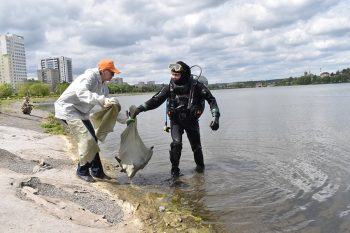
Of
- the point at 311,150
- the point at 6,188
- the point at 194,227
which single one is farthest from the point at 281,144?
the point at 6,188

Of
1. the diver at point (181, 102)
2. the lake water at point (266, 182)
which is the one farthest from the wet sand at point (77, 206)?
the diver at point (181, 102)

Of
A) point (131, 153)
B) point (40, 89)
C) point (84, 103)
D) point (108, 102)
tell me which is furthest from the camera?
point (40, 89)

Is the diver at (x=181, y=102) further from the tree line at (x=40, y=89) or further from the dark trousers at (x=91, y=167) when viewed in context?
the tree line at (x=40, y=89)

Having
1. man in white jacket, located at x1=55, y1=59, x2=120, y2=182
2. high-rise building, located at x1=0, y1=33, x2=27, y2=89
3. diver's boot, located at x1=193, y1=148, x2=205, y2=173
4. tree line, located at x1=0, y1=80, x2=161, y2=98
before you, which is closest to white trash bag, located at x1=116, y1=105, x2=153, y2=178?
man in white jacket, located at x1=55, y1=59, x2=120, y2=182

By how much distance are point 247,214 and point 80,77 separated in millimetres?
4118

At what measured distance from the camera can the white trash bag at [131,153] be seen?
8.38m

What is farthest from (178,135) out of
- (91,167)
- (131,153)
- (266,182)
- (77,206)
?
(77,206)

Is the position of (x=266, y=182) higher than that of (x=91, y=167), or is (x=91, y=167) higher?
(x=91, y=167)

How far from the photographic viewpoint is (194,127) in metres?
9.02

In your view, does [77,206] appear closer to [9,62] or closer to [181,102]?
[181,102]

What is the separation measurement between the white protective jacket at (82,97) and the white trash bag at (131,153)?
1.01 m

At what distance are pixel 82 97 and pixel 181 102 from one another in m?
2.23

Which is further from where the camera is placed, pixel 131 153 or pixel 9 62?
pixel 9 62

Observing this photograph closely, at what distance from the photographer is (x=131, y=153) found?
334 inches
